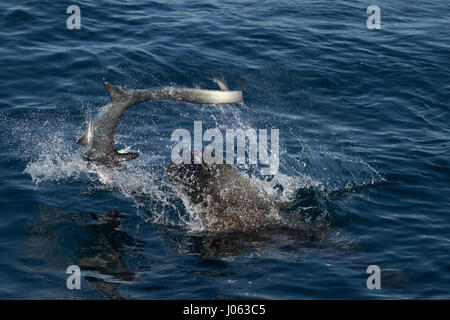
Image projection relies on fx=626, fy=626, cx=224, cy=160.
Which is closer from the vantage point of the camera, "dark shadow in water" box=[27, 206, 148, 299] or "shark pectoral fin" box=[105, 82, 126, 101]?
"dark shadow in water" box=[27, 206, 148, 299]

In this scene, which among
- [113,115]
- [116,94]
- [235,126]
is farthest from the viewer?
[235,126]

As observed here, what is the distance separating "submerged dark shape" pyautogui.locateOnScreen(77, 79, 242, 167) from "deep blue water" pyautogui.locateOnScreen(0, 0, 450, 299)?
1.05 meters

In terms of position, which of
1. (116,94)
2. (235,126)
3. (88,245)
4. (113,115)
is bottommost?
(88,245)

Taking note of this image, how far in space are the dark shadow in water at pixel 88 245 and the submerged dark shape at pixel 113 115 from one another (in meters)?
0.97

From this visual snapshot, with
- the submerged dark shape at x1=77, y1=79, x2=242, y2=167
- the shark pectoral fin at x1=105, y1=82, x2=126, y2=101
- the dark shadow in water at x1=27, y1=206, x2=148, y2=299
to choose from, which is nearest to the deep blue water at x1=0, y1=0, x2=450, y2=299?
the dark shadow in water at x1=27, y1=206, x2=148, y2=299

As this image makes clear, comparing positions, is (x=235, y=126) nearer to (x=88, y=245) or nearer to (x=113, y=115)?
(x=113, y=115)

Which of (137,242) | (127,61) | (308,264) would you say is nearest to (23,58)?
(127,61)

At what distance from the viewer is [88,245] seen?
9039mm

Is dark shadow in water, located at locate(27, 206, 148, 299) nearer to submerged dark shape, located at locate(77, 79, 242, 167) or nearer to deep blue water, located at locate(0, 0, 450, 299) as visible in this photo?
deep blue water, located at locate(0, 0, 450, 299)

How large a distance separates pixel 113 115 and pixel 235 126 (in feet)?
15.0

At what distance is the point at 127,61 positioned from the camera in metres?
15.6

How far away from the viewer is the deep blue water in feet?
28.2

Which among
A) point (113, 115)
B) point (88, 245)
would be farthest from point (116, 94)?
point (88, 245)

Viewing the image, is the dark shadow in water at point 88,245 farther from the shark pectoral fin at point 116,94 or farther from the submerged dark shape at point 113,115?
the shark pectoral fin at point 116,94
